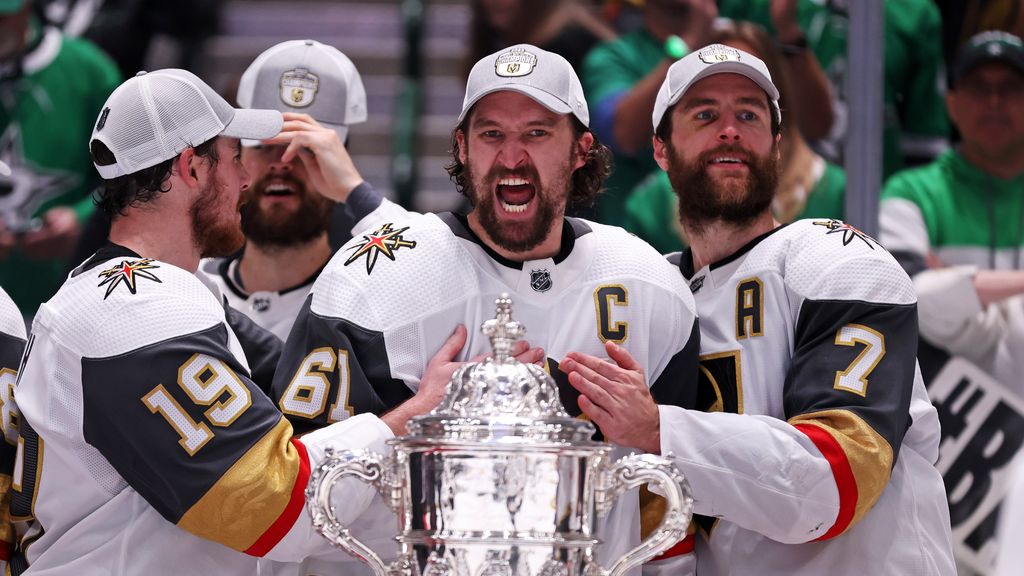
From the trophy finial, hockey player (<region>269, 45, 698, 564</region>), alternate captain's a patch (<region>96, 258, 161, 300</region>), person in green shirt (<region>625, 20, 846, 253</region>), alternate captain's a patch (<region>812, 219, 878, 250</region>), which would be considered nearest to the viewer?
the trophy finial

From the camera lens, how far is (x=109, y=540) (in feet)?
9.30

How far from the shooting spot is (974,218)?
17.8 ft

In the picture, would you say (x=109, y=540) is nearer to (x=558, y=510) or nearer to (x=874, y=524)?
(x=558, y=510)

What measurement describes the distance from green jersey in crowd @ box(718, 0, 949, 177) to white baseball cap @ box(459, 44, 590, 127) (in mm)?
2278

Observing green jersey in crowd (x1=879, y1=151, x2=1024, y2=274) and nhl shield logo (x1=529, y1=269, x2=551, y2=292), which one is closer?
nhl shield logo (x1=529, y1=269, x2=551, y2=292)

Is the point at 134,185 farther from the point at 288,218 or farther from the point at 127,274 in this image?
the point at 288,218

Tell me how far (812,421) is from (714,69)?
97 centimetres

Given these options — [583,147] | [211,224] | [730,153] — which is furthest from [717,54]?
[211,224]

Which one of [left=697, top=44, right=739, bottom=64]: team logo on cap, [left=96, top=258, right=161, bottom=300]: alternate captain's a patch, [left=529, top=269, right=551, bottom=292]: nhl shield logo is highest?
[left=697, top=44, right=739, bottom=64]: team logo on cap

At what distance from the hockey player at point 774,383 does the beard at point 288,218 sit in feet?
4.24

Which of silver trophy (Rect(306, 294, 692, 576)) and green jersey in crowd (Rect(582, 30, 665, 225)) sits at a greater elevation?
green jersey in crowd (Rect(582, 30, 665, 225))

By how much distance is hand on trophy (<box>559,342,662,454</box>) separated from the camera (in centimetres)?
290

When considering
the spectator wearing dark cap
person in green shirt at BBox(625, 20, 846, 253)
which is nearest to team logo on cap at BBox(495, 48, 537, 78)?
person in green shirt at BBox(625, 20, 846, 253)

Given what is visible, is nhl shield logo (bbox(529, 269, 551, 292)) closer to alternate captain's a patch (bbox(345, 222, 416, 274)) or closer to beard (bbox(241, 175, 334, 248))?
alternate captain's a patch (bbox(345, 222, 416, 274))
